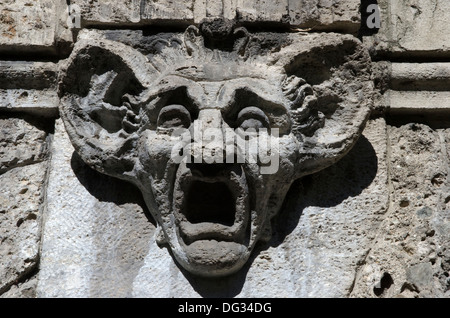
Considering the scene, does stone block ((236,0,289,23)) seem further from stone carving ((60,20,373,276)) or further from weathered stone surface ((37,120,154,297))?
weathered stone surface ((37,120,154,297))

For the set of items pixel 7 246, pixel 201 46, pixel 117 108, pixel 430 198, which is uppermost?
pixel 201 46

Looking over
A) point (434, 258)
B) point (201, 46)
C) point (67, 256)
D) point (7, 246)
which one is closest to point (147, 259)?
point (67, 256)

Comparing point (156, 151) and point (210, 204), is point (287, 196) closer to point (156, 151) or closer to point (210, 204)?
point (210, 204)

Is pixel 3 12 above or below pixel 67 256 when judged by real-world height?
above

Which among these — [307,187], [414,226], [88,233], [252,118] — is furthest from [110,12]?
[414,226]

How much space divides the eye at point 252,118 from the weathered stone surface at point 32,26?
691mm

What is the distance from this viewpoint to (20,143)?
3027 millimetres

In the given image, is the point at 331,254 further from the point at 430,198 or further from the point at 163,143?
the point at 163,143

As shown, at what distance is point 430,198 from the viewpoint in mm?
2914

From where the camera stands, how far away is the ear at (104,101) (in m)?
2.83

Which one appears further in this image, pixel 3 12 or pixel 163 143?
pixel 3 12

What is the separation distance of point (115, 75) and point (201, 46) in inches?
10.8

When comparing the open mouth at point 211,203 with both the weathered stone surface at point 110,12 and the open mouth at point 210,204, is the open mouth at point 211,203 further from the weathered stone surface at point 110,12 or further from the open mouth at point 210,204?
the weathered stone surface at point 110,12

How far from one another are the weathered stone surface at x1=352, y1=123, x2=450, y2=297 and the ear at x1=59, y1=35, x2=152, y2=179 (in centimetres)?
79
